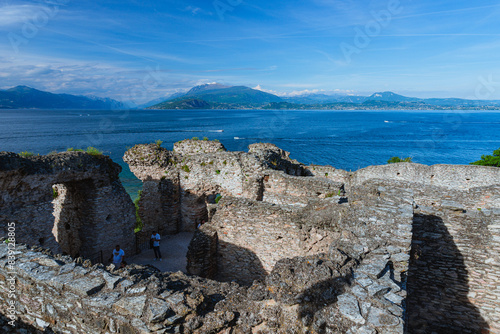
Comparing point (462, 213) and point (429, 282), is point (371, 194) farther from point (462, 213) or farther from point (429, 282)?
point (429, 282)

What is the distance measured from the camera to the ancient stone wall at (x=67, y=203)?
31.2 ft

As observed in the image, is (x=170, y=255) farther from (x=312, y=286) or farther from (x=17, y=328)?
(x=312, y=286)

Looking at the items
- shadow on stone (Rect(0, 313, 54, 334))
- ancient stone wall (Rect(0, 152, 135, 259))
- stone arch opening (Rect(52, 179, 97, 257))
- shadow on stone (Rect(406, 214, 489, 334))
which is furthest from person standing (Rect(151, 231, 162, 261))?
shadow on stone (Rect(406, 214, 489, 334))

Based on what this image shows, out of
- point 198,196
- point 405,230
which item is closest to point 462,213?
point 405,230

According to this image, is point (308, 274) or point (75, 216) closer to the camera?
point (308, 274)

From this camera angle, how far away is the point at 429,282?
20.9 feet

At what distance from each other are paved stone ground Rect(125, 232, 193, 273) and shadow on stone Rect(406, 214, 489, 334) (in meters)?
8.65

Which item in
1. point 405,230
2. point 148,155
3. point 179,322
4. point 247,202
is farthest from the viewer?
point 148,155

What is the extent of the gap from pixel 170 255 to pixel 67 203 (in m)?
5.07

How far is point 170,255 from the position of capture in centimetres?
1362

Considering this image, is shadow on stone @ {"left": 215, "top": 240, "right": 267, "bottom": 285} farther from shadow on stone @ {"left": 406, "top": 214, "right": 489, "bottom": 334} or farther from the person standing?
the person standing

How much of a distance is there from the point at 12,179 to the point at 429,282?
1253 centimetres

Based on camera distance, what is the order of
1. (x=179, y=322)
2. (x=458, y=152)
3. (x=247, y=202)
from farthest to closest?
(x=458, y=152) < (x=247, y=202) < (x=179, y=322)

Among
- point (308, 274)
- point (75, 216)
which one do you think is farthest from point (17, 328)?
point (75, 216)
